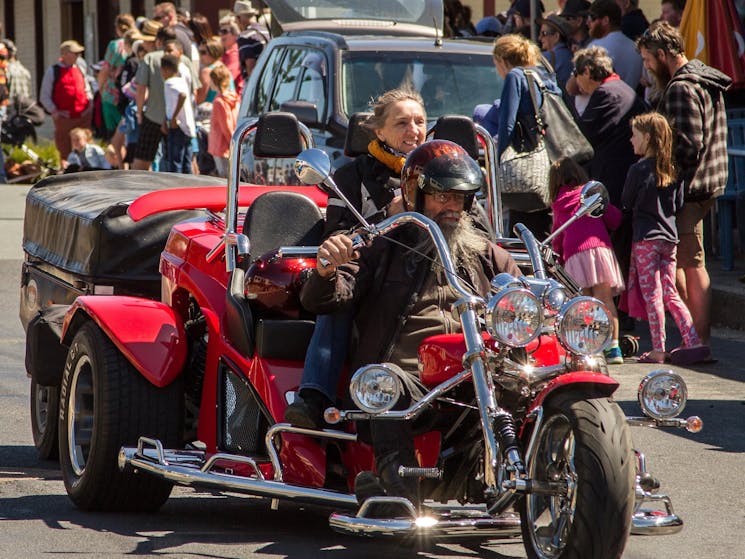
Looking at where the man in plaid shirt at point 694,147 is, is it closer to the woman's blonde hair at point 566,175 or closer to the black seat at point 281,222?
the woman's blonde hair at point 566,175

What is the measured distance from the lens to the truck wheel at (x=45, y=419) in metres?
6.84

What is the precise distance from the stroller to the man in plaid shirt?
1236cm

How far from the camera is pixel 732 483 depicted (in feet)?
21.6

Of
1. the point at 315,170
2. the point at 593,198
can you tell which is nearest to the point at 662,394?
the point at 593,198

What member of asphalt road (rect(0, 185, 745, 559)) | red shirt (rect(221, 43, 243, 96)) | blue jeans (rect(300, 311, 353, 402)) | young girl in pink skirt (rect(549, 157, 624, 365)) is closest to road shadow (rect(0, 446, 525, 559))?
asphalt road (rect(0, 185, 745, 559))

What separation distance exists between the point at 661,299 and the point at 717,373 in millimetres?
633

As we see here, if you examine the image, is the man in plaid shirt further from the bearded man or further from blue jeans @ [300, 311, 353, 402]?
blue jeans @ [300, 311, 353, 402]

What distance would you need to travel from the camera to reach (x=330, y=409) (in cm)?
491

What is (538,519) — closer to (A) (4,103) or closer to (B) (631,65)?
(B) (631,65)

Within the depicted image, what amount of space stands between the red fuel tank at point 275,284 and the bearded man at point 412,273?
0.41 m

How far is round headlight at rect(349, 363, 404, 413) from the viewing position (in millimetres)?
4742

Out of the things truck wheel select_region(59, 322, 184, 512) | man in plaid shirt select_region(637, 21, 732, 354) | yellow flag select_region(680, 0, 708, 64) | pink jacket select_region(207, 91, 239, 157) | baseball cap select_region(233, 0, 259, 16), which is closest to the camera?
truck wheel select_region(59, 322, 184, 512)

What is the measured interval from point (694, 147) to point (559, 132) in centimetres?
90

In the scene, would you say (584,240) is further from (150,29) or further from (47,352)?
(150,29)
